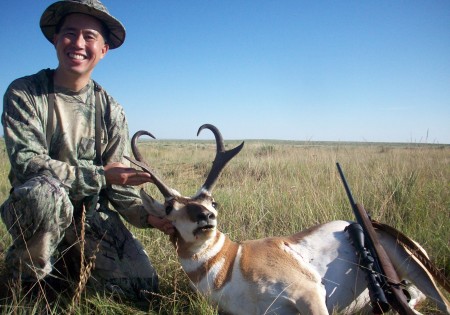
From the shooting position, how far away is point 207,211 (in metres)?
3.15

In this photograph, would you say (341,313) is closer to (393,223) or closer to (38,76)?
(393,223)

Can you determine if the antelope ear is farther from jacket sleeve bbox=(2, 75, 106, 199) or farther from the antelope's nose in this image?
the antelope's nose

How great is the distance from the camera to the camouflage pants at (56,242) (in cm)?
297

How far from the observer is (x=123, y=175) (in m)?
3.53

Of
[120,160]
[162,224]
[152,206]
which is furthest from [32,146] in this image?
[162,224]

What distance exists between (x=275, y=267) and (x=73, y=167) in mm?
2072

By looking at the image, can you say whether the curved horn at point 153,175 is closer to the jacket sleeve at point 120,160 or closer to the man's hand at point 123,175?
the man's hand at point 123,175

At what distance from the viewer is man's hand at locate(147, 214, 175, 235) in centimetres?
341

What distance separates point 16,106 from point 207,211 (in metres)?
2.14

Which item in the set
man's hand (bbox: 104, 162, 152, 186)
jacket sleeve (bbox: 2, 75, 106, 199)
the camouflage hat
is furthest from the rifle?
the camouflage hat

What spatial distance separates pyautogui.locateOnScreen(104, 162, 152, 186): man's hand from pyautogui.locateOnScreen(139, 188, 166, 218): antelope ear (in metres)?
0.15

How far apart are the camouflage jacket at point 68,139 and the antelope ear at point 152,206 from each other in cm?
30

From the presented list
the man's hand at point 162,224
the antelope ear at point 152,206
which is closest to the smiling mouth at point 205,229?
the man's hand at point 162,224

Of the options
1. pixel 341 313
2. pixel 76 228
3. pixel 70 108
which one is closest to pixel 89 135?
pixel 70 108
